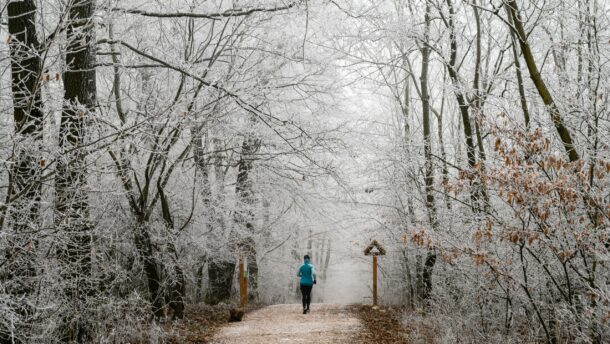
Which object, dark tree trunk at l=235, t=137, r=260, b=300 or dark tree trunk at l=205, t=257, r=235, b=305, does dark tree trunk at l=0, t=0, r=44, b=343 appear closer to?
dark tree trunk at l=235, t=137, r=260, b=300

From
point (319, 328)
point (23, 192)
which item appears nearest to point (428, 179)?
point (319, 328)

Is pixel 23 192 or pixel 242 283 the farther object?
pixel 242 283

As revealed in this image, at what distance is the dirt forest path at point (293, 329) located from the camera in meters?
8.48

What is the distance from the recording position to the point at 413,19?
1002 cm

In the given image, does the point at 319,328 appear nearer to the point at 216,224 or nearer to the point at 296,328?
the point at 296,328

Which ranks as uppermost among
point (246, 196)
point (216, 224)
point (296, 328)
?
point (246, 196)

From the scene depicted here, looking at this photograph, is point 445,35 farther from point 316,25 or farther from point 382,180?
point 382,180

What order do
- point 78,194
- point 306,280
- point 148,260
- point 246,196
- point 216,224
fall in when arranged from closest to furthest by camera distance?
1. point 78,194
2. point 148,260
3. point 216,224
4. point 306,280
5. point 246,196

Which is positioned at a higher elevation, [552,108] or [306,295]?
[552,108]

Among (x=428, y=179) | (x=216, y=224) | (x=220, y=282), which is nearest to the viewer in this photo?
(x=428, y=179)

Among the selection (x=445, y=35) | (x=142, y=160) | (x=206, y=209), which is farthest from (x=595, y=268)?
(x=206, y=209)

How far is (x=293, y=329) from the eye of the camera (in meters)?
9.59

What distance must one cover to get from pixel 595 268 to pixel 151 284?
285 inches

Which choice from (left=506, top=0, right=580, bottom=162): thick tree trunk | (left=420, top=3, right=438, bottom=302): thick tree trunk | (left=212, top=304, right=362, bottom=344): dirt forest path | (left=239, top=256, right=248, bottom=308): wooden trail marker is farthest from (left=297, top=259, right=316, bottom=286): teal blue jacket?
(left=506, top=0, right=580, bottom=162): thick tree trunk
